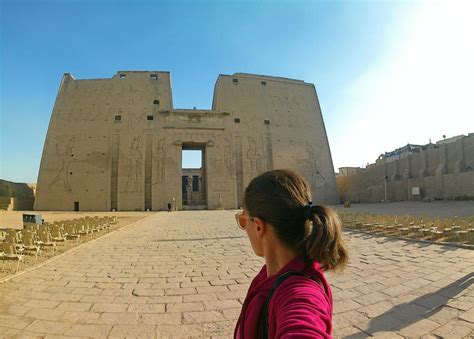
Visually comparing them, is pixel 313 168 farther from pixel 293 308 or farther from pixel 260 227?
pixel 293 308

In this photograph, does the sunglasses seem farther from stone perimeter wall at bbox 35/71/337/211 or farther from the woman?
stone perimeter wall at bbox 35/71/337/211

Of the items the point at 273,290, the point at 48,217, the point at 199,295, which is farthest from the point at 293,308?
the point at 48,217

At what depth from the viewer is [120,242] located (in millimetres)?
9156

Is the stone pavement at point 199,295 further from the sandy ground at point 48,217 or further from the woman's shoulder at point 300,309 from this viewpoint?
the sandy ground at point 48,217

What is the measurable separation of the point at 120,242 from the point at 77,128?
1081 inches

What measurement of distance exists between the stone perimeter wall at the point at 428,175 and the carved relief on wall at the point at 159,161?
77.3 ft

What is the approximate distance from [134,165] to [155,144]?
3.24 m

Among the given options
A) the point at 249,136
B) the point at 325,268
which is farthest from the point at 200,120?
the point at 325,268

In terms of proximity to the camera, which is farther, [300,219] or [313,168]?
[313,168]

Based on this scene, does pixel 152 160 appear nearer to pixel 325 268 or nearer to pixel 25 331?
pixel 25 331

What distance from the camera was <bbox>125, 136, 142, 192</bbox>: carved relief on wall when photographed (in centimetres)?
3053

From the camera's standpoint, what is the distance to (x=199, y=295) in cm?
401

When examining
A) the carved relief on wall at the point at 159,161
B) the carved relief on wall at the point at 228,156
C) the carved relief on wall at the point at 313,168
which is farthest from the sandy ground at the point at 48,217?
the carved relief on wall at the point at 313,168

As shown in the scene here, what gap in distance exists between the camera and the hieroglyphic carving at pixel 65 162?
30172mm
